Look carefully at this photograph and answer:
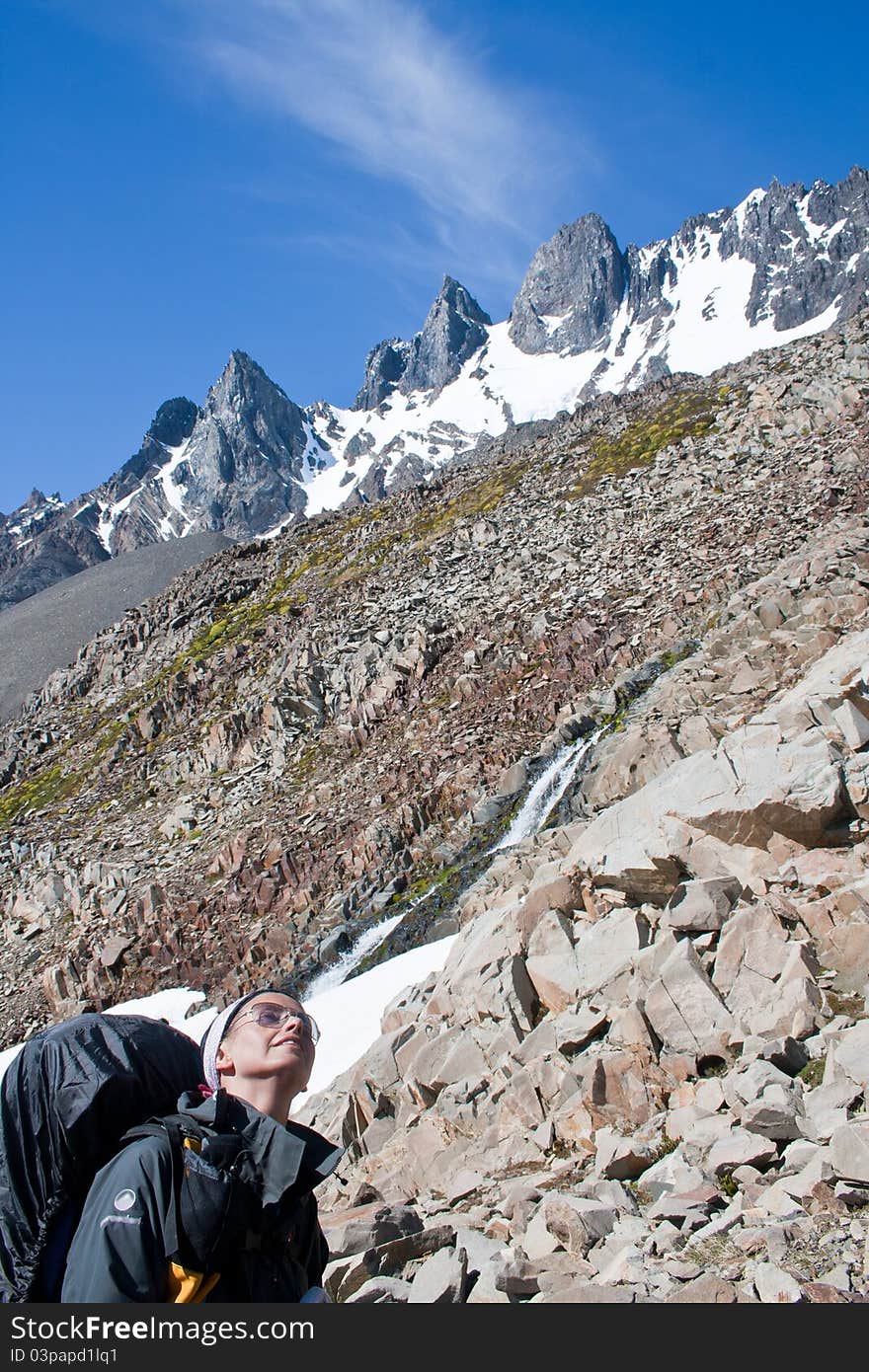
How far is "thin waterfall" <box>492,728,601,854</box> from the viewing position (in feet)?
76.6

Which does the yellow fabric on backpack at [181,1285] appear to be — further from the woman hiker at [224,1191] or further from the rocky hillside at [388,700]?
the rocky hillside at [388,700]

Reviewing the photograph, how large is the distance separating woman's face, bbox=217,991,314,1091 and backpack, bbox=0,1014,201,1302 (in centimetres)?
30

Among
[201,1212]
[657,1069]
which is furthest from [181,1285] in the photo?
[657,1069]

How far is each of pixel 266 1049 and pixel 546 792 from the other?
21.2m

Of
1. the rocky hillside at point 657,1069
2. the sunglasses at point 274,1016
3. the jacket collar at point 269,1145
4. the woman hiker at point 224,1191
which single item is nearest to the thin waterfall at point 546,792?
the rocky hillside at point 657,1069

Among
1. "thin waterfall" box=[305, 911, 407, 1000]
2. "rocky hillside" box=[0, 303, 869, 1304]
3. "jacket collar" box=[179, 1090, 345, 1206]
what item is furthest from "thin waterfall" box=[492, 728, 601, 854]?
"jacket collar" box=[179, 1090, 345, 1206]

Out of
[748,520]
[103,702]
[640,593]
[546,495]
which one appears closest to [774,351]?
[546,495]

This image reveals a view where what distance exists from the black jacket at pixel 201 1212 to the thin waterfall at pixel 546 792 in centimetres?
1998

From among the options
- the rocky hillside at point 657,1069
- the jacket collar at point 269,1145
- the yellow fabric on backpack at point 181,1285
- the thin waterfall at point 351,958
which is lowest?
the thin waterfall at point 351,958

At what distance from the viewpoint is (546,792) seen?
78.9 feet

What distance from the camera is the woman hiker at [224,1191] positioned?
2.59 metres

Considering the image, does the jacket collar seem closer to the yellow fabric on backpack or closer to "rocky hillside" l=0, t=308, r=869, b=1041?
the yellow fabric on backpack

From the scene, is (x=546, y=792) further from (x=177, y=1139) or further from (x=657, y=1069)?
(x=177, y=1139)

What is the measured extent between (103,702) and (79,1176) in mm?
57053
